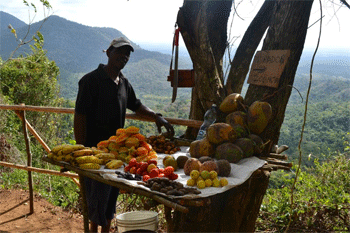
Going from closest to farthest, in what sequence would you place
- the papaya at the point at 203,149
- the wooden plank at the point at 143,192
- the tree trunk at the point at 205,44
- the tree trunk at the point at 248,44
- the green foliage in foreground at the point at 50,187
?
1. the wooden plank at the point at 143,192
2. the papaya at the point at 203,149
3. the tree trunk at the point at 205,44
4. the tree trunk at the point at 248,44
5. the green foliage in foreground at the point at 50,187

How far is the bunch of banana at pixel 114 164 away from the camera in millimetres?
2695

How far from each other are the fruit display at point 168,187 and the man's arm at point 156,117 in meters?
1.38

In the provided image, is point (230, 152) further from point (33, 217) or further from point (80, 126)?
point (33, 217)

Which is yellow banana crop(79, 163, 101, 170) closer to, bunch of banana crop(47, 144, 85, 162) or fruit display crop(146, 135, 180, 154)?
bunch of banana crop(47, 144, 85, 162)

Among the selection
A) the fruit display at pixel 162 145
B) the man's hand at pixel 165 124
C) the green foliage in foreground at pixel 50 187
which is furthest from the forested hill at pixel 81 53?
the fruit display at pixel 162 145

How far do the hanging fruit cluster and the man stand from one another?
1.32 ft

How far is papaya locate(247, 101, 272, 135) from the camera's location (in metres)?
2.97

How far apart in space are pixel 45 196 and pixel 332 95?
876 inches

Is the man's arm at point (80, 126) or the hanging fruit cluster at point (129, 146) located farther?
the man's arm at point (80, 126)

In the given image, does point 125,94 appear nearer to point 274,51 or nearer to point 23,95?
point 274,51

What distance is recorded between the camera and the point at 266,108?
299cm

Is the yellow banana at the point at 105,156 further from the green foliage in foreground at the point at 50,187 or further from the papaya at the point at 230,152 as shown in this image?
the green foliage in foreground at the point at 50,187

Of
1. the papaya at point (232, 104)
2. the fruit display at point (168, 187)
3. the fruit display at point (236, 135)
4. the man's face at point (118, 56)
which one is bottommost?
the fruit display at point (168, 187)

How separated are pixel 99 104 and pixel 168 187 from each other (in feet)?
5.09
